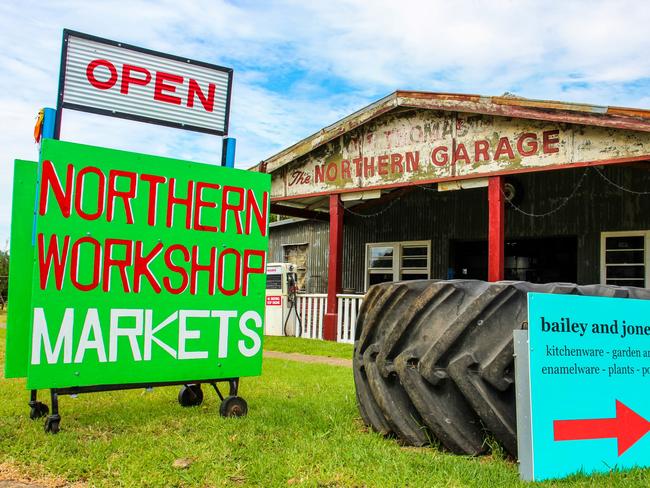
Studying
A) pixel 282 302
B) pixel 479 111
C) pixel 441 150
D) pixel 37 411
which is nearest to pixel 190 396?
pixel 37 411

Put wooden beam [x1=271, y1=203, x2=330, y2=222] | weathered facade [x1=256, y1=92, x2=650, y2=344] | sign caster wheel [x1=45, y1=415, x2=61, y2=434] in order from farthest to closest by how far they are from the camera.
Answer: wooden beam [x1=271, y1=203, x2=330, y2=222] → weathered facade [x1=256, y1=92, x2=650, y2=344] → sign caster wheel [x1=45, y1=415, x2=61, y2=434]

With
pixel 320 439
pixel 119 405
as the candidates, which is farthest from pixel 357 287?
pixel 320 439

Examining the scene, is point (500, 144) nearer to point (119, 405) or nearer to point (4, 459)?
point (119, 405)

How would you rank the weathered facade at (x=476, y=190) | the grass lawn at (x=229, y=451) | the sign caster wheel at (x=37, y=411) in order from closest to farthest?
1. the grass lawn at (x=229, y=451)
2. the sign caster wheel at (x=37, y=411)
3. the weathered facade at (x=476, y=190)

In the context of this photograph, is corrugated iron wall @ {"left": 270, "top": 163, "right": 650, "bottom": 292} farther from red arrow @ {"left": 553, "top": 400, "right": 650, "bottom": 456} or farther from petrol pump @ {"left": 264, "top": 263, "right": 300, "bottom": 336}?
red arrow @ {"left": 553, "top": 400, "right": 650, "bottom": 456}

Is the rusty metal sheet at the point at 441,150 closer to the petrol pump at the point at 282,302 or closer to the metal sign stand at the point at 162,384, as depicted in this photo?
the petrol pump at the point at 282,302

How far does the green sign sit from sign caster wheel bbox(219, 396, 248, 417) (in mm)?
231

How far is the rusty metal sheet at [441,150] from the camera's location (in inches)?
387

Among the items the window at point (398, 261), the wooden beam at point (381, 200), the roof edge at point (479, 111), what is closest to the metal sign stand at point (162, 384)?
the roof edge at point (479, 111)

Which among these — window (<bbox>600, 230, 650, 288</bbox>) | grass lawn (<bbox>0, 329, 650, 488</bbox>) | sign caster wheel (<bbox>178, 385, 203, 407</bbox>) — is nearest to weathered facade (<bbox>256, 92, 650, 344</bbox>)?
window (<bbox>600, 230, 650, 288</bbox>)

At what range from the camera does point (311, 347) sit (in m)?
11.2

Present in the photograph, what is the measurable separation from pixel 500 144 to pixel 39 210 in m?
8.22

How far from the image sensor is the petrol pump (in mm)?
14414

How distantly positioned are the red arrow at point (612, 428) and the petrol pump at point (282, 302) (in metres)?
10.8
